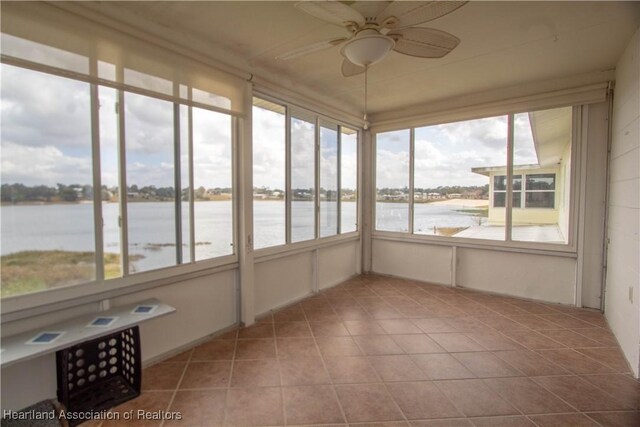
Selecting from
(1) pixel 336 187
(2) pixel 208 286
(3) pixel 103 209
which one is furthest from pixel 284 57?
(1) pixel 336 187

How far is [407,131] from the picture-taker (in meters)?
4.82

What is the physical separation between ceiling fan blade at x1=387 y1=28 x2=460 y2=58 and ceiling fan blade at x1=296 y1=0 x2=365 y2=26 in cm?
32

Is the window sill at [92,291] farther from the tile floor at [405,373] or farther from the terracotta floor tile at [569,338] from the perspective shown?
the terracotta floor tile at [569,338]

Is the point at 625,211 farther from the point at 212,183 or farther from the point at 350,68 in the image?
the point at 212,183

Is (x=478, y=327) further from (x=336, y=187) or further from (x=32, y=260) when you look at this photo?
(x=32, y=260)

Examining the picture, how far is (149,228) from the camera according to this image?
2447 millimetres

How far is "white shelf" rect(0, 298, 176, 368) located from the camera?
1.60m

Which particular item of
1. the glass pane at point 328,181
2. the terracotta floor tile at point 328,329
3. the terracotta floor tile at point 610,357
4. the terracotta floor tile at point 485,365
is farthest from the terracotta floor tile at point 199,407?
the terracotta floor tile at point 610,357

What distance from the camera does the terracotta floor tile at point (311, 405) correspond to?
184cm

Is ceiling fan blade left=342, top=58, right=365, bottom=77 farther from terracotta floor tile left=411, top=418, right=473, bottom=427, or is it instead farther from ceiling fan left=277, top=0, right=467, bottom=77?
terracotta floor tile left=411, top=418, right=473, bottom=427

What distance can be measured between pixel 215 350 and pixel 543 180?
4.21 m

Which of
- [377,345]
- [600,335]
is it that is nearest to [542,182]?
[600,335]

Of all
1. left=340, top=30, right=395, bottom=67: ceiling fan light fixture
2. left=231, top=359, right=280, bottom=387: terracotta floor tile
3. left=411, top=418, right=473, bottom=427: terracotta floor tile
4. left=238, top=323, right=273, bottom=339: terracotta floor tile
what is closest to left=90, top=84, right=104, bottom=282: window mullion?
left=231, top=359, right=280, bottom=387: terracotta floor tile

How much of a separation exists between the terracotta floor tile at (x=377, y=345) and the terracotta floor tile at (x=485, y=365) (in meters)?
0.50
